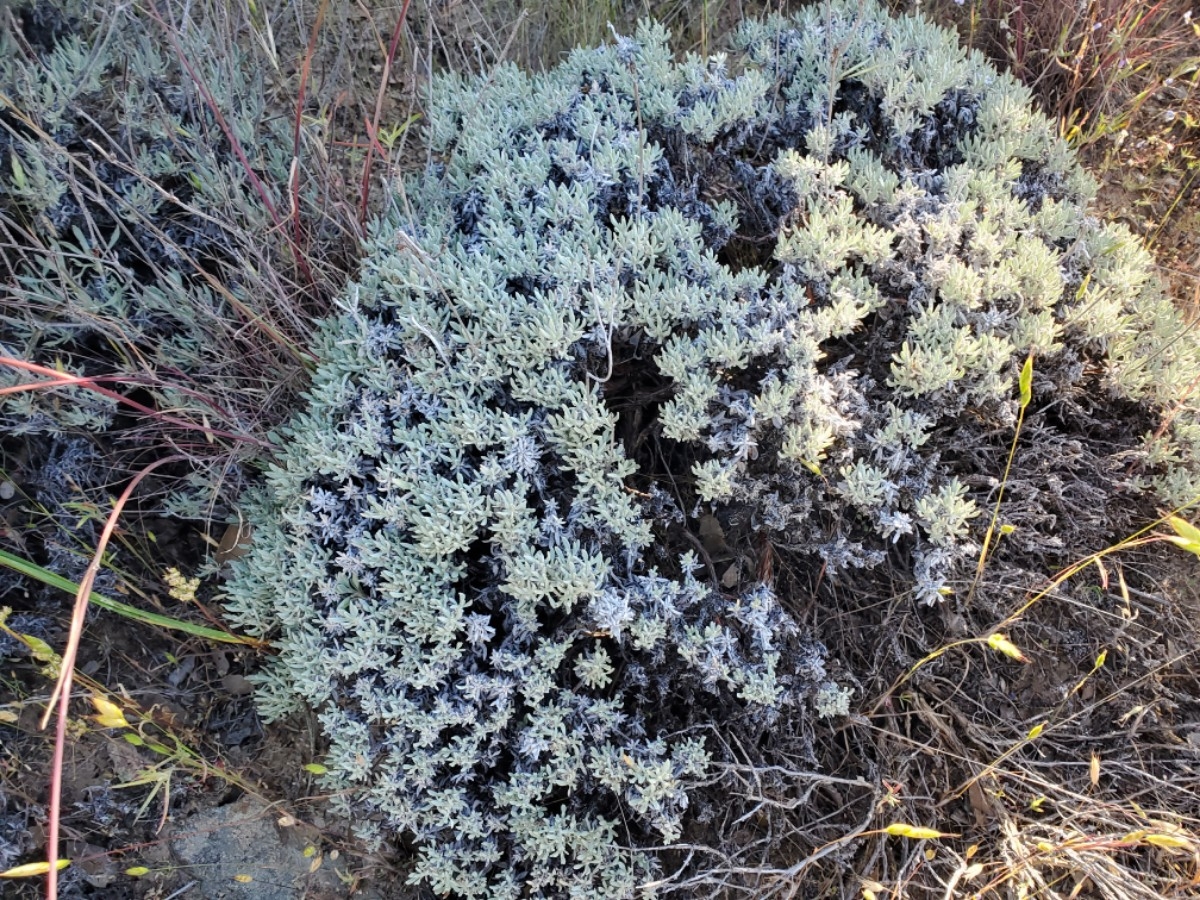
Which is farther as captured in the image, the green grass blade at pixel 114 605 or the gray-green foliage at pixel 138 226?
the gray-green foliage at pixel 138 226

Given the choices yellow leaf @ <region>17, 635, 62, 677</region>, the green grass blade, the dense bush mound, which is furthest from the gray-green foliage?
yellow leaf @ <region>17, 635, 62, 677</region>

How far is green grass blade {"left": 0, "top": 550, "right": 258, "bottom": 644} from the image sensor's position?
7.07 ft

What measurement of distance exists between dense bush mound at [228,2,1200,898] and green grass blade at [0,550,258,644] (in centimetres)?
11

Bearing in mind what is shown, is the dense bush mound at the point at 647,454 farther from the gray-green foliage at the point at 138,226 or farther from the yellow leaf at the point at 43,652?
the yellow leaf at the point at 43,652

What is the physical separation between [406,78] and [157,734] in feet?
7.75

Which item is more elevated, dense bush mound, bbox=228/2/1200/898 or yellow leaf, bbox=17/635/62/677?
dense bush mound, bbox=228/2/1200/898

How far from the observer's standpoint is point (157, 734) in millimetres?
2473

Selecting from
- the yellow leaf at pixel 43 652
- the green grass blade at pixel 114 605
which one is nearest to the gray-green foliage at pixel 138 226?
the green grass blade at pixel 114 605

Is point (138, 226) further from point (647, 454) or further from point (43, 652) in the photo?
point (647, 454)

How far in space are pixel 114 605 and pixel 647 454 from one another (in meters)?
1.46

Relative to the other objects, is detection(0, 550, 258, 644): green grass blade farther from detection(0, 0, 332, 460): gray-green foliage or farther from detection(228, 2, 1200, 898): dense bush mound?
detection(0, 0, 332, 460): gray-green foliage

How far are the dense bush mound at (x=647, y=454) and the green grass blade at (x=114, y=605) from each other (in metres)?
0.11

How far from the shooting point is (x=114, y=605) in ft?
7.27

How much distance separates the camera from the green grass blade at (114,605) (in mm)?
2154
